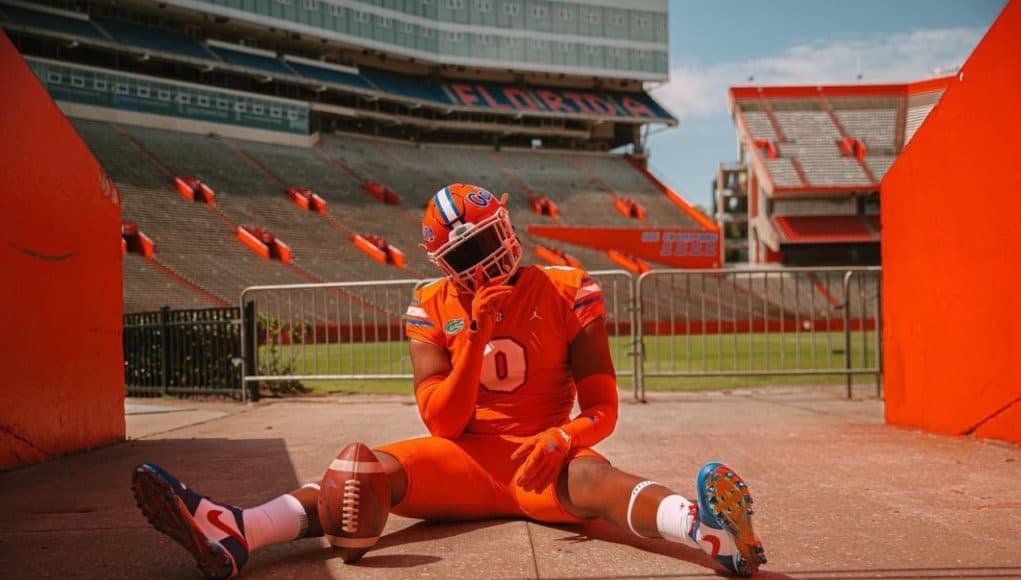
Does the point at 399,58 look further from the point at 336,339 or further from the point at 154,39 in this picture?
the point at 336,339

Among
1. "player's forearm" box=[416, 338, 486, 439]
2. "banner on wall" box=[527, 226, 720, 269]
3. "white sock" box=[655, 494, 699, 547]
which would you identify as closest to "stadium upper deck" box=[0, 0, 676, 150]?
"banner on wall" box=[527, 226, 720, 269]

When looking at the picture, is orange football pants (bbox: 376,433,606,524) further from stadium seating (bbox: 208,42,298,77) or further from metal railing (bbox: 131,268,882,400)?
stadium seating (bbox: 208,42,298,77)

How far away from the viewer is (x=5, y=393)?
15.5 feet

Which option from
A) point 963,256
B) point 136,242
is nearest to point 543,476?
point 963,256

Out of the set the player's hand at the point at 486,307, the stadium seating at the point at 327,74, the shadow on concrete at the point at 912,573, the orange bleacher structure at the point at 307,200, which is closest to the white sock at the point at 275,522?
the player's hand at the point at 486,307

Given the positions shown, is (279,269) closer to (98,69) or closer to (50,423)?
(98,69)

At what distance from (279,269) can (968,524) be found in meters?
25.1

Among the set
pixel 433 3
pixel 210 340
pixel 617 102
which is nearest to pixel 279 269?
pixel 210 340

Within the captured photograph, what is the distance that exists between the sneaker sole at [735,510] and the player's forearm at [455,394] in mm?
903

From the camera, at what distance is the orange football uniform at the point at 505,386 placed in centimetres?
326


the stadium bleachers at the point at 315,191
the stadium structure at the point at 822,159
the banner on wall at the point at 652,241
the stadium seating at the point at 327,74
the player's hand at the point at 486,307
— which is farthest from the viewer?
the stadium seating at the point at 327,74

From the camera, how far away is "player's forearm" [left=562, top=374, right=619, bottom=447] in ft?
10.3

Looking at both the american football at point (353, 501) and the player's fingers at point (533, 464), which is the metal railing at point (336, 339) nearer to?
the player's fingers at point (533, 464)

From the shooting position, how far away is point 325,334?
11.5m
